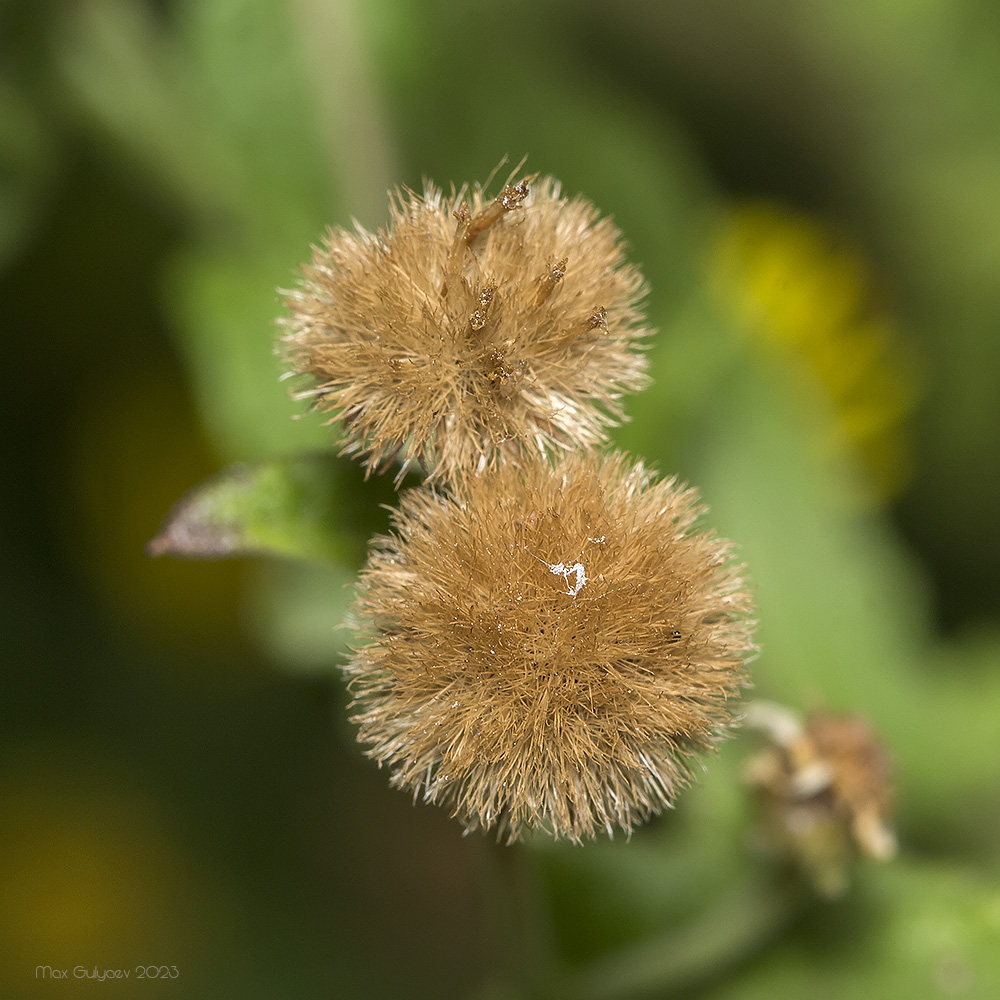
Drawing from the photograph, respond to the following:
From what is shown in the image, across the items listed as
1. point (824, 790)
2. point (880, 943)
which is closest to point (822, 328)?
point (880, 943)

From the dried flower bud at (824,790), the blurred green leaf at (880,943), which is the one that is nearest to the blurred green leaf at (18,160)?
the dried flower bud at (824,790)

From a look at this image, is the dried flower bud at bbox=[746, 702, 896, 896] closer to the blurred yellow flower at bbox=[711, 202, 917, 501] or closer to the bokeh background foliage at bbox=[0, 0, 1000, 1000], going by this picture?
the bokeh background foliage at bbox=[0, 0, 1000, 1000]

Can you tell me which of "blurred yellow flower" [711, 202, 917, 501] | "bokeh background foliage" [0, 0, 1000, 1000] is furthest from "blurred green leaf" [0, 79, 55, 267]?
"blurred yellow flower" [711, 202, 917, 501]

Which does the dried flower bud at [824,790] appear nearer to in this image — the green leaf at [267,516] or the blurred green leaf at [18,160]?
the green leaf at [267,516]

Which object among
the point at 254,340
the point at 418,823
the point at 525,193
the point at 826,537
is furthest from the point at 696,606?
the point at 418,823

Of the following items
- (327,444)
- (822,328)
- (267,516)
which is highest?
(822,328)

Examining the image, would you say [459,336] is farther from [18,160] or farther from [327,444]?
[18,160]
